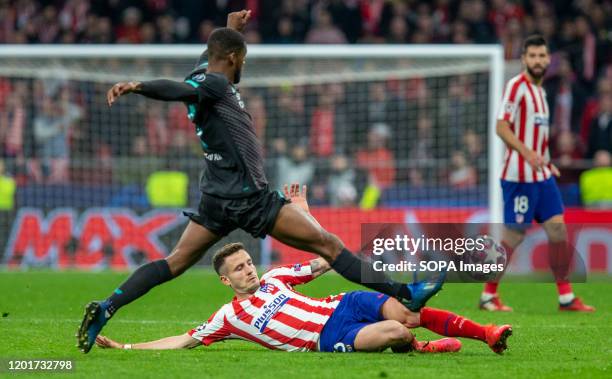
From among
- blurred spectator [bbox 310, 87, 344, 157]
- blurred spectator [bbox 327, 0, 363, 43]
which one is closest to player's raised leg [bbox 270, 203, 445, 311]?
blurred spectator [bbox 310, 87, 344, 157]

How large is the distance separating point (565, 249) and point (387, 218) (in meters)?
5.68

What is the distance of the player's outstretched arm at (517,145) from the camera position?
1102 centimetres

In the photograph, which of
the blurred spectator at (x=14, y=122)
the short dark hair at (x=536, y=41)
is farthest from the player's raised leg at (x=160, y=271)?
the blurred spectator at (x=14, y=122)

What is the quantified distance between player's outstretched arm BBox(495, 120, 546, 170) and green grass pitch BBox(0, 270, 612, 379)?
1405 mm

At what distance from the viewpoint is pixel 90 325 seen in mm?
7371

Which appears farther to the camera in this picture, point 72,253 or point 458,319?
point 72,253

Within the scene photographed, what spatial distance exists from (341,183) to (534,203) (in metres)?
6.58

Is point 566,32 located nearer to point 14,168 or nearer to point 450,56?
point 450,56

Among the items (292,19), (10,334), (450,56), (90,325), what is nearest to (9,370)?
Result: (90,325)

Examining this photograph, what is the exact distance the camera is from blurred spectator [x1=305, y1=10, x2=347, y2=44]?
2074 centimetres

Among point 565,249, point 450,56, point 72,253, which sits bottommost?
point 72,253

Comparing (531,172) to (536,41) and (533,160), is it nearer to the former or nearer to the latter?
(533,160)

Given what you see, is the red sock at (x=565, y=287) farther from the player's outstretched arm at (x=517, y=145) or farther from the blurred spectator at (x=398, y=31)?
the blurred spectator at (x=398, y=31)

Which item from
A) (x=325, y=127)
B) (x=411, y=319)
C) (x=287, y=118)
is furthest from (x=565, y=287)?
(x=287, y=118)
